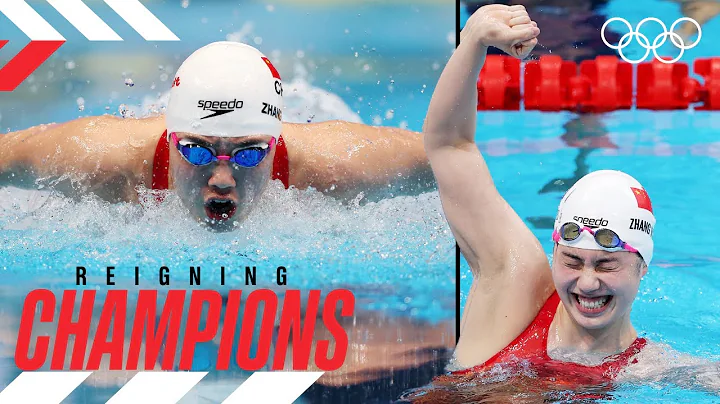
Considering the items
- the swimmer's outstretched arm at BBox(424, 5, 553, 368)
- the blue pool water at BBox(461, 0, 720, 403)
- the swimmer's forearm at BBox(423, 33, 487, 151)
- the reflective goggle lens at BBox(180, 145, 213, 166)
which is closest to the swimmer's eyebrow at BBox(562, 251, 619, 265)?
the swimmer's outstretched arm at BBox(424, 5, 553, 368)

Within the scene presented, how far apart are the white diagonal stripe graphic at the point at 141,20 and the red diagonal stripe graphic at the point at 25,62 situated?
331 millimetres

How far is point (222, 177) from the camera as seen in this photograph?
2.87m

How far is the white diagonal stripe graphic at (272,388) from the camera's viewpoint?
10.3 feet

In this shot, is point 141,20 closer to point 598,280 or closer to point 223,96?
point 223,96

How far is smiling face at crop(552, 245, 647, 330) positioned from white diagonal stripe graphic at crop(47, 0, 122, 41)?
8.89 feet

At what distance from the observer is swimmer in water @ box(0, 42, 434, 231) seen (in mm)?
2887

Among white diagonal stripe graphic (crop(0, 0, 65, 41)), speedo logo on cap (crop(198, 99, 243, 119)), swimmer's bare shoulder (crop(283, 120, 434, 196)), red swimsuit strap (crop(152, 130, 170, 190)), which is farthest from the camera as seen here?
white diagonal stripe graphic (crop(0, 0, 65, 41))

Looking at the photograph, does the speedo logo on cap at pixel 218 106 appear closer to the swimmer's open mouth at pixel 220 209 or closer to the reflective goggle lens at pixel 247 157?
the reflective goggle lens at pixel 247 157

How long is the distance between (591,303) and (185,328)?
1.76 m

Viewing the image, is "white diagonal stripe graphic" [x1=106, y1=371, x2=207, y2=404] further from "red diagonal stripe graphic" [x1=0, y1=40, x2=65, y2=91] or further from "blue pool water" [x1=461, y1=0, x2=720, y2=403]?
"red diagonal stripe graphic" [x1=0, y1=40, x2=65, y2=91]

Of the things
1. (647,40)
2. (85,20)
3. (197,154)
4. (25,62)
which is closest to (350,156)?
(197,154)

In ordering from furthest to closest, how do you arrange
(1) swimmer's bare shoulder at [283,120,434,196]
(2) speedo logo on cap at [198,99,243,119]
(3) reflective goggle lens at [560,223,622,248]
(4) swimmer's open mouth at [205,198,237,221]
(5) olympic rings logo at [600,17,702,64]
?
(5) olympic rings logo at [600,17,702,64]
(1) swimmer's bare shoulder at [283,120,434,196]
(4) swimmer's open mouth at [205,198,237,221]
(2) speedo logo on cap at [198,99,243,119]
(3) reflective goggle lens at [560,223,622,248]

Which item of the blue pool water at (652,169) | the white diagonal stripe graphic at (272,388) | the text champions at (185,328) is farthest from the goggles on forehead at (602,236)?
the blue pool water at (652,169)

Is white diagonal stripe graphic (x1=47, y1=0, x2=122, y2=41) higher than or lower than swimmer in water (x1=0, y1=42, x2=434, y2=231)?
higher
